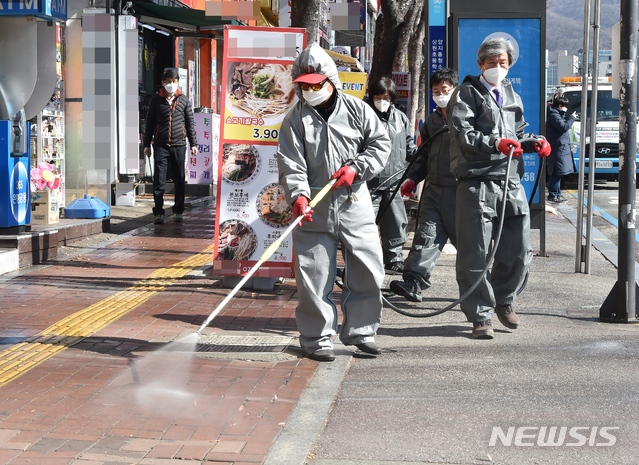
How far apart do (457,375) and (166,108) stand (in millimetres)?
7724

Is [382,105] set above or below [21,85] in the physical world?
below

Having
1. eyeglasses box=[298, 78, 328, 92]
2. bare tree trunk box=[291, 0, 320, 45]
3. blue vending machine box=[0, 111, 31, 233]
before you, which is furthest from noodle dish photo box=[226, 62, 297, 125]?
blue vending machine box=[0, 111, 31, 233]

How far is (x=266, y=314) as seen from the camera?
6.57 m

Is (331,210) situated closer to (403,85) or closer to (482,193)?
(482,193)

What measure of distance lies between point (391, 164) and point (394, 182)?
0.18 meters

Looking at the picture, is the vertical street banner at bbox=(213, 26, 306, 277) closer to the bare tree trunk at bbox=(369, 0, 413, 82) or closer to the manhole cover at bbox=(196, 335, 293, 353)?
the manhole cover at bbox=(196, 335, 293, 353)

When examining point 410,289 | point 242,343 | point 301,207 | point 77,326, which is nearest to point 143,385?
point 242,343

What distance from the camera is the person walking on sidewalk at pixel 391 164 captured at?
316 inches

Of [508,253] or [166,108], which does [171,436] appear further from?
[166,108]

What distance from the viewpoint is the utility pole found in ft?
20.5

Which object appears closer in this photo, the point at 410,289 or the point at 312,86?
the point at 312,86

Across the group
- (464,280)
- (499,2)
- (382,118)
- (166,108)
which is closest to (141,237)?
(166,108)

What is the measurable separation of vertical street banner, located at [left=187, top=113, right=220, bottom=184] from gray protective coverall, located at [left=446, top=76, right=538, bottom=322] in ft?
34.4

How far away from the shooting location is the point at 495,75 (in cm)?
573
